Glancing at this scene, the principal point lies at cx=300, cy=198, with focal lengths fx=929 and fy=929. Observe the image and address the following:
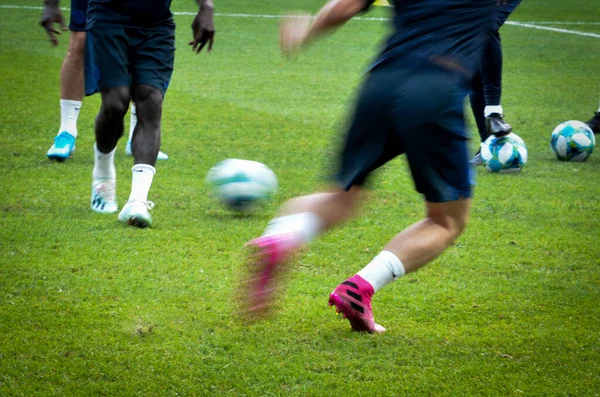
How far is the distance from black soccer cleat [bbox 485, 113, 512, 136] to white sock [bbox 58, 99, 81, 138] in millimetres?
3102

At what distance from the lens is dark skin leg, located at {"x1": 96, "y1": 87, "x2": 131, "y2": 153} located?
17.0ft

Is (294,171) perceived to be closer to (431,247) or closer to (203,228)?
(203,228)

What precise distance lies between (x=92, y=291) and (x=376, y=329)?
1.32 metres

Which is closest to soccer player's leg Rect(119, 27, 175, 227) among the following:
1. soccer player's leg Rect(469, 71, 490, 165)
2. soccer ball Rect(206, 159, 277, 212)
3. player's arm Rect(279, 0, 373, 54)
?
soccer ball Rect(206, 159, 277, 212)

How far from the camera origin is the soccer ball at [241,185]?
5461 mm

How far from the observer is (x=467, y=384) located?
3.29 meters

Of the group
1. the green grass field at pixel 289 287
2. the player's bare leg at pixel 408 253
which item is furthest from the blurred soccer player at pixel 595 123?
the player's bare leg at pixel 408 253

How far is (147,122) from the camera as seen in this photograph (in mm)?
5316

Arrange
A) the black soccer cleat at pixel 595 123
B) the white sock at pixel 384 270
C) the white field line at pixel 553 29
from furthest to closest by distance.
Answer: the white field line at pixel 553 29, the black soccer cleat at pixel 595 123, the white sock at pixel 384 270

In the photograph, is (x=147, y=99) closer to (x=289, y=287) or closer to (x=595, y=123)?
(x=289, y=287)

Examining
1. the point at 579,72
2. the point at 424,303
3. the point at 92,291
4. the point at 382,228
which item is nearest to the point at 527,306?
the point at 424,303

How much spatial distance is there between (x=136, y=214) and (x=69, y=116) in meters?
2.10

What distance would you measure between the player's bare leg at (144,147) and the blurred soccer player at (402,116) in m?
2.22

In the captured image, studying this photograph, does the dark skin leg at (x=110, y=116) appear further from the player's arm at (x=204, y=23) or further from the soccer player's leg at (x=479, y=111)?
the soccer player's leg at (x=479, y=111)
